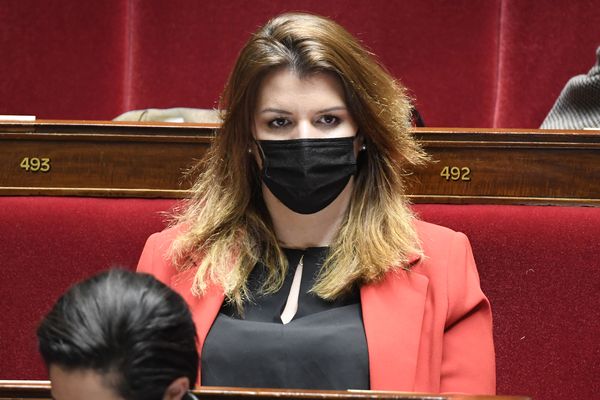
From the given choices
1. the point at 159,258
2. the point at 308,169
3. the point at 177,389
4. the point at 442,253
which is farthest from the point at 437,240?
the point at 177,389

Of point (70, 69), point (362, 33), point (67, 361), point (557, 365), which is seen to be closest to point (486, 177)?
point (557, 365)

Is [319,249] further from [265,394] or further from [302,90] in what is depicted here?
[265,394]

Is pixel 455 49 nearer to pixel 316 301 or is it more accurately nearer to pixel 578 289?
pixel 578 289

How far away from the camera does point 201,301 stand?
0.79 m

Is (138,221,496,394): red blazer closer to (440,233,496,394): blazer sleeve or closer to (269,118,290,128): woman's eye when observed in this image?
(440,233,496,394): blazer sleeve

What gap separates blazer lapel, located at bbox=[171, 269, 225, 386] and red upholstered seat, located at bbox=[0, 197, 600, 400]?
6.0 inches

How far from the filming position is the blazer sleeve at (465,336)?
0.76m

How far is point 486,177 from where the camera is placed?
0.94 metres

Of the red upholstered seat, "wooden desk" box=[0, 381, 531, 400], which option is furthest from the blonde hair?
"wooden desk" box=[0, 381, 531, 400]

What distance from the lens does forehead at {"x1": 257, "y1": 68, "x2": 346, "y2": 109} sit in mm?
786

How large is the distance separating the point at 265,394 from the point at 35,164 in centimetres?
52

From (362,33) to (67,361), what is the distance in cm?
91

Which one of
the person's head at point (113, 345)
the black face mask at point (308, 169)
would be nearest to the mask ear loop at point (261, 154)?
the black face mask at point (308, 169)

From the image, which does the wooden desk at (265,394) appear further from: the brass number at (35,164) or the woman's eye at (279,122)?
the brass number at (35,164)
